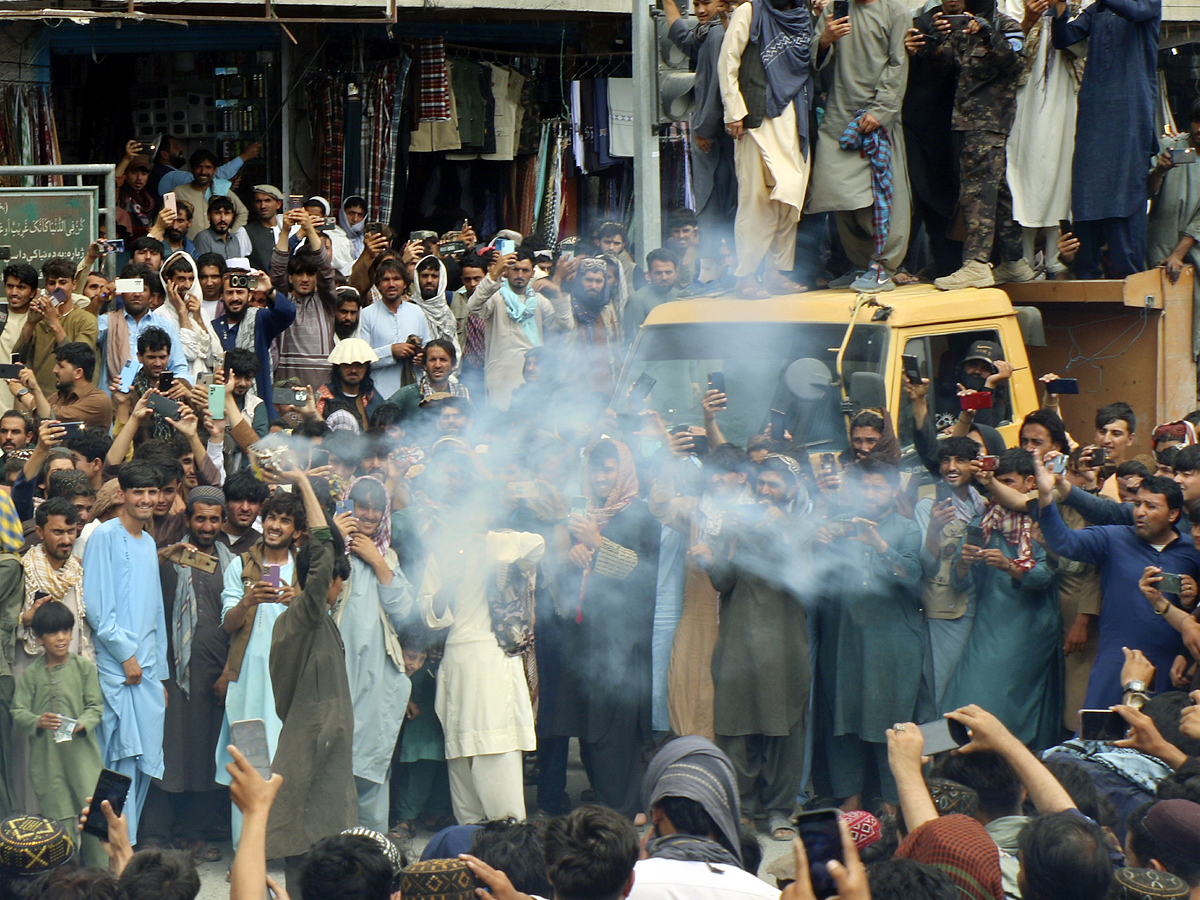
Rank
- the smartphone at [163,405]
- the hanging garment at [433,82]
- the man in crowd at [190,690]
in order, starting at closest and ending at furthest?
the man in crowd at [190,690]
the smartphone at [163,405]
the hanging garment at [433,82]

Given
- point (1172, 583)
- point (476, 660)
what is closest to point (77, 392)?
point (476, 660)

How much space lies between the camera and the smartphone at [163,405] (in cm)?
698

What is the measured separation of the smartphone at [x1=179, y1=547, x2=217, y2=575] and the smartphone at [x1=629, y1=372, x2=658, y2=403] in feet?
7.91

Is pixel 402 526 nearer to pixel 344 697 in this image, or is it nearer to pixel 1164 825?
pixel 344 697

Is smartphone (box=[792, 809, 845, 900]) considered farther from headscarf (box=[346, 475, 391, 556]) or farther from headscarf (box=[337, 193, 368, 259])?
headscarf (box=[337, 193, 368, 259])

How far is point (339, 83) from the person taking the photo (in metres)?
12.6

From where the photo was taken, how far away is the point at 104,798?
3.76 meters

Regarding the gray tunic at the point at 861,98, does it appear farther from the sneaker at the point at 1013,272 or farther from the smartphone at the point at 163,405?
the smartphone at the point at 163,405

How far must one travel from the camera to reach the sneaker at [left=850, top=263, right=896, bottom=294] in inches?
317

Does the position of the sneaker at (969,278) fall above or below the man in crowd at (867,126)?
below

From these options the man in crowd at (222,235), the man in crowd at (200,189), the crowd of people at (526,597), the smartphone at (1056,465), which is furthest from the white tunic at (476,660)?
the man in crowd at (200,189)

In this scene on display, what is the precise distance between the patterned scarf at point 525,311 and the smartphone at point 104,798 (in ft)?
18.1

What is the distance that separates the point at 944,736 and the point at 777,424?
336 centimetres

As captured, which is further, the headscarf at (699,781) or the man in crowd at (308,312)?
the man in crowd at (308,312)
